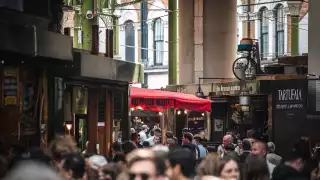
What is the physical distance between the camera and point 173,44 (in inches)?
1656

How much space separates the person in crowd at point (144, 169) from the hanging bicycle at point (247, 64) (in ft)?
75.4

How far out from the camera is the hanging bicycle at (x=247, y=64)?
100 feet

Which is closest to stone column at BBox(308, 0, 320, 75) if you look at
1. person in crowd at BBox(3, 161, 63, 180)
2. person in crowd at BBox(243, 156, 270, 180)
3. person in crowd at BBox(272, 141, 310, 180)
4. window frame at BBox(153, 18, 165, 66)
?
person in crowd at BBox(272, 141, 310, 180)

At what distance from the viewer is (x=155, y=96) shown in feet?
70.4

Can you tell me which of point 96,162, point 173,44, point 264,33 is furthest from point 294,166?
point 264,33

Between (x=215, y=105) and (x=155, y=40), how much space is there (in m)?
28.1

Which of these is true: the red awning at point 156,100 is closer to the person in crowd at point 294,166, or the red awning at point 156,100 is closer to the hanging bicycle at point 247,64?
the hanging bicycle at point 247,64

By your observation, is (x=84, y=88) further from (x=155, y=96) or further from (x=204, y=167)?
(x=204, y=167)

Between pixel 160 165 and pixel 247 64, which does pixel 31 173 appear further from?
pixel 247 64

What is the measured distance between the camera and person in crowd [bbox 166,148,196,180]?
27.9 ft

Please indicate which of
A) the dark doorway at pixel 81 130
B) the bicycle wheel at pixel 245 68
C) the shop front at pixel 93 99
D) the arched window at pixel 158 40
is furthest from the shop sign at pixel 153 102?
the arched window at pixel 158 40

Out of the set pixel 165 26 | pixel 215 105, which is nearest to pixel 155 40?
pixel 165 26

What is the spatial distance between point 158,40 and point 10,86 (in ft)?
153

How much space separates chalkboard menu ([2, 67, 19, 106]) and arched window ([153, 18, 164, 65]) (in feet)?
150
